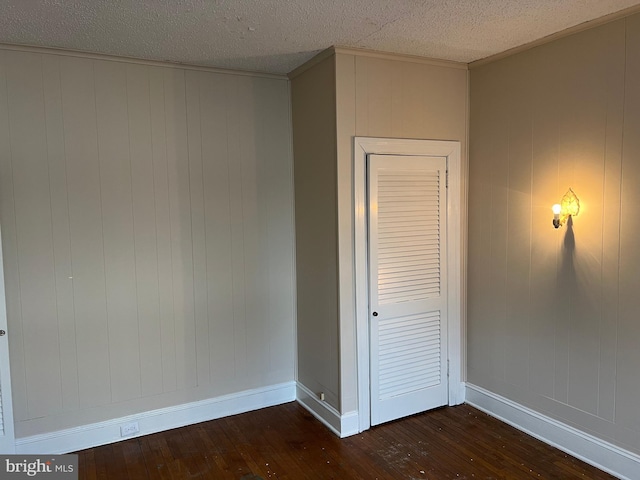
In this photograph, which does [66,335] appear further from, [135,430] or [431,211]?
[431,211]

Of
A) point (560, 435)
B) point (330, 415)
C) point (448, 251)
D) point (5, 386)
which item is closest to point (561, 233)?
point (448, 251)

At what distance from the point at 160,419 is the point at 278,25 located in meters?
2.76

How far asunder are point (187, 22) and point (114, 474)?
8.77 ft

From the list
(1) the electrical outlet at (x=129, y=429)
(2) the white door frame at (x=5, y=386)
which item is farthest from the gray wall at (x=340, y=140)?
(2) the white door frame at (x=5, y=386)

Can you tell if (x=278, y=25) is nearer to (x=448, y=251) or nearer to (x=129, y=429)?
(x=448, y=251)

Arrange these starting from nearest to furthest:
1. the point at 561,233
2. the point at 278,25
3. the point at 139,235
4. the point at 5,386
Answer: the point at 278,25, the point at 5,386, the point at 561,233, the point at 139,235

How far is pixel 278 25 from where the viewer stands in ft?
8.91

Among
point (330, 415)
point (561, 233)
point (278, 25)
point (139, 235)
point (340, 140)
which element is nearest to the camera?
point (278, 25)

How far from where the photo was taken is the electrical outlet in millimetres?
3326

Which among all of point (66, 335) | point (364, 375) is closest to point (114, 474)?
point (66, 335)

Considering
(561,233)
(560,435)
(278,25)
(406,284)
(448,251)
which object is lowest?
(560,435)

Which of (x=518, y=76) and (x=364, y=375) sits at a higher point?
(x=518, y=76)

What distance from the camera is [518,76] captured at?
329 centimetres

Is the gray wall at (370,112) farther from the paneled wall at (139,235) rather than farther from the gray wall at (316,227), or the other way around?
the paneled wall at (139,235)
